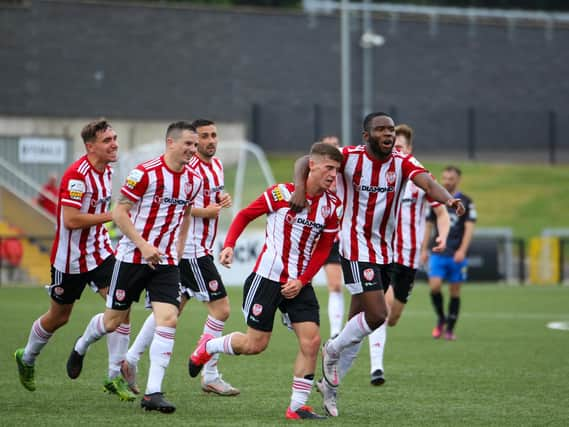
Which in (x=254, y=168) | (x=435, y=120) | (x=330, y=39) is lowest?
(x=254, y=168)

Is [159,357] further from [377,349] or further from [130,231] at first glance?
[377,349]

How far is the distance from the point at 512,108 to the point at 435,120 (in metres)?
4.02

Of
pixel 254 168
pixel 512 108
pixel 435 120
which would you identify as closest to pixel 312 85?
pixel 435 120

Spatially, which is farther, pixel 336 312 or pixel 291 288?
pixel 336 312

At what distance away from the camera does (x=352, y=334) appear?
8.26m

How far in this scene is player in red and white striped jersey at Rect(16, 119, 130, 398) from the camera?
27.8ft

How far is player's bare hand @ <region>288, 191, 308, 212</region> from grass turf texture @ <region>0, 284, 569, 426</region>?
1464mm

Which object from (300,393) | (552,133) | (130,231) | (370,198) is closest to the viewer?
(300,393)

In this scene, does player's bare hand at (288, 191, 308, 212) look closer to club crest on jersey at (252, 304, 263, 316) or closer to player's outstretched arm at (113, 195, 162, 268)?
club crest on jersey at (252, 304, 263, 316)

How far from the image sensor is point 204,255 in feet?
30.8

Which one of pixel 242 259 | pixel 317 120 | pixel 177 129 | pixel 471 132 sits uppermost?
pixel 317 120

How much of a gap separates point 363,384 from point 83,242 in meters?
2.71

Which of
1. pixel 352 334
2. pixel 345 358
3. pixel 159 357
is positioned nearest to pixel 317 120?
pixel 345 358

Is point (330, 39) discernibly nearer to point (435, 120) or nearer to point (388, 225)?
point (435, 120)
